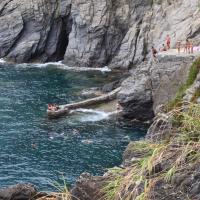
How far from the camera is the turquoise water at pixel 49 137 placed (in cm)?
4524

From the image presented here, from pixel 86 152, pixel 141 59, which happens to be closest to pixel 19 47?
pixel 141 59

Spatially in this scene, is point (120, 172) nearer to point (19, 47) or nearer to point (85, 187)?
point (85, 187)

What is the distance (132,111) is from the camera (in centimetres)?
6159

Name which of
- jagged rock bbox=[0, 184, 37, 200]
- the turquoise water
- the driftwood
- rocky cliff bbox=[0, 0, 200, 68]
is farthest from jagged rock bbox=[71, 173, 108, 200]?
rocky cliff bbox=[0, 0, 200, 68]

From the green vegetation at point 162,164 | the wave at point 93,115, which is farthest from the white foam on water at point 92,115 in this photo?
the green vegetation at point 162,164

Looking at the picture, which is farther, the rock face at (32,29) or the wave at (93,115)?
the rock face at (32,29)

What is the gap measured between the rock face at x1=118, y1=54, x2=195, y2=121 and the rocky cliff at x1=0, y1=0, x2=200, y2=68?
1121 inches

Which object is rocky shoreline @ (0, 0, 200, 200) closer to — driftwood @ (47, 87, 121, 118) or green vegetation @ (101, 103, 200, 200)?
driftwood @ (47, 87, 121, 118)

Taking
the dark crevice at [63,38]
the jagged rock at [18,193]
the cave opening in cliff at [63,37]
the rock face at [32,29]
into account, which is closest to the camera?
the jagged rock at [18,193]

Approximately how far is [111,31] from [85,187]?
83.6 m

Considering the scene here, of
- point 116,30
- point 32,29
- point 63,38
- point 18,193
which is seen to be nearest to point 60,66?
point 63,38

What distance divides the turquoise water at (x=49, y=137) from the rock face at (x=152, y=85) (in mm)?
3608

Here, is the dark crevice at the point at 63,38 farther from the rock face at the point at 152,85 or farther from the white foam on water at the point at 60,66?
the rock face at the point at 152,85

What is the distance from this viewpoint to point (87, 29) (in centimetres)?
9938
